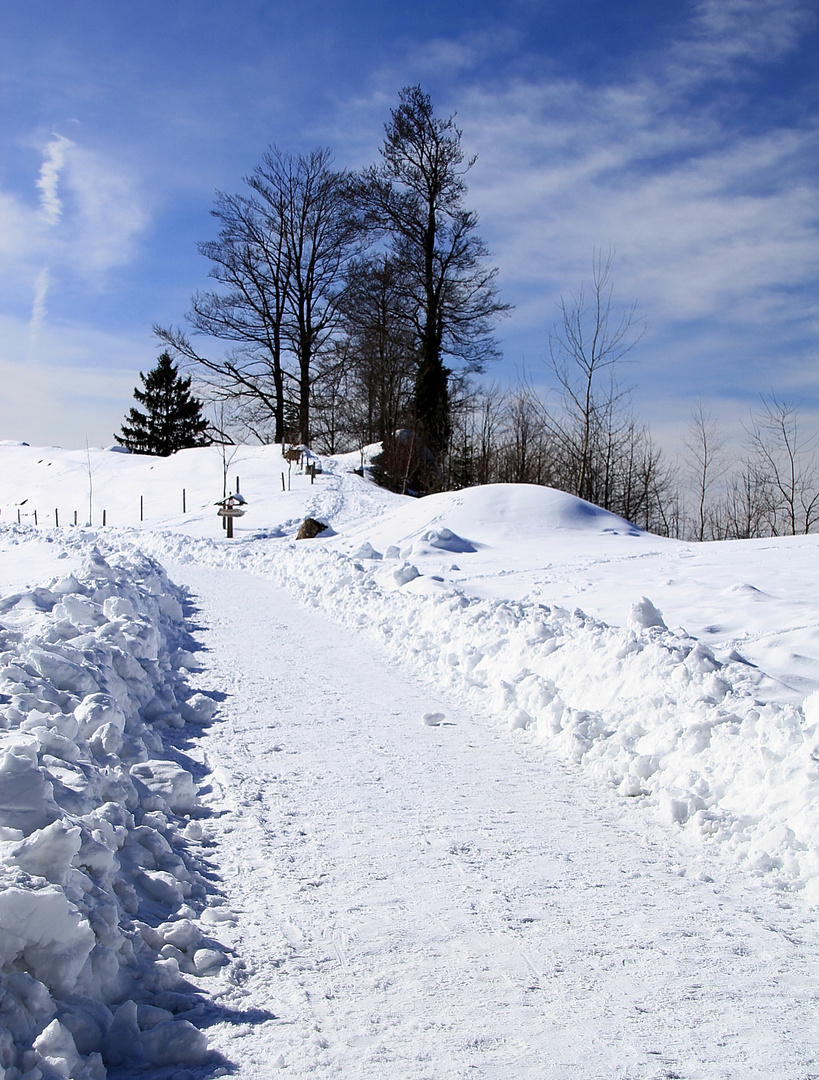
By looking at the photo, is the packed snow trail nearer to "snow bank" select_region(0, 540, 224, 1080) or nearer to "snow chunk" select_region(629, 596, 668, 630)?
"snow bank" select_region(0, 540, 224, 1080)

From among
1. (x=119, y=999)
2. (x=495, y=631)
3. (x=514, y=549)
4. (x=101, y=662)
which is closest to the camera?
(x=119, y=999)

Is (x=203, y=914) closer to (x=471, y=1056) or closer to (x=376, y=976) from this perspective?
(x=376, y=976)

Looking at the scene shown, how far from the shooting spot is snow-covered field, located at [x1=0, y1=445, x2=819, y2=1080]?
235cm

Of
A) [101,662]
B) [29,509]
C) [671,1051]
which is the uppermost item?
[29,509]

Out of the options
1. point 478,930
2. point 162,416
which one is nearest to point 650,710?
point 478,930

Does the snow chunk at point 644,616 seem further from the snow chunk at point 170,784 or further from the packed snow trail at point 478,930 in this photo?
the snow chunk at point 170,784

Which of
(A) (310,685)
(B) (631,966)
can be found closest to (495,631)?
(A) (310,685)

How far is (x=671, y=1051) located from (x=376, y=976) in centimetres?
98

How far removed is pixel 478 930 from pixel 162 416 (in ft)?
193

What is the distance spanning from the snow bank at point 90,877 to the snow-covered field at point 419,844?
0.03ft

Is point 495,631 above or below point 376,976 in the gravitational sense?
above

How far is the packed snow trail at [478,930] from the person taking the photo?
7.72ft

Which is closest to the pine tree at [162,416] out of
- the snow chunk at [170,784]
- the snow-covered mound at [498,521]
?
the snow-covered mound at [498,521]

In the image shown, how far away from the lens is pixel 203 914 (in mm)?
3066
